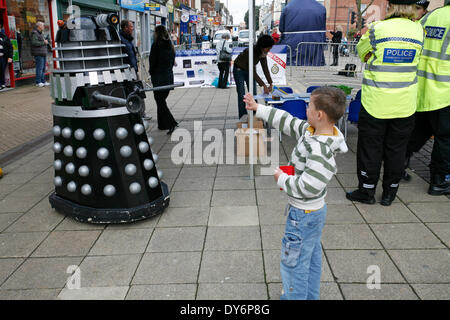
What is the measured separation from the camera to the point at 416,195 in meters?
4.66

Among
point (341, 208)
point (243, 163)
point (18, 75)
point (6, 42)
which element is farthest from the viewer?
point (18, 75)

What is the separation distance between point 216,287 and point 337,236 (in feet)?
4.33

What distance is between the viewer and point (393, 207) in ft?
14.3

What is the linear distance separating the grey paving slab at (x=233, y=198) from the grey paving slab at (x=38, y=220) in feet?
5.43

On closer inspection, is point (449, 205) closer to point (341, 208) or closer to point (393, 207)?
point (393, 207)

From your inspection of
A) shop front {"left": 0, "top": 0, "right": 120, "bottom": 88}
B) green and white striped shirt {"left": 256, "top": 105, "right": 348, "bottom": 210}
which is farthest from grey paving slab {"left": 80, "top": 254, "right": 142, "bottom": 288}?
shop front {"left": 0, "top": 0, "right": 120, "bottom": 88}

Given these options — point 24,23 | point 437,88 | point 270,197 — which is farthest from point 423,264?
point 24,23

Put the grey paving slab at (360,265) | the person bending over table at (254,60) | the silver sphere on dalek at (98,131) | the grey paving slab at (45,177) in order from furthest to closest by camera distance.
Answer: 1. the person bending over table at (254,60)
2. the grey paving slab at (45,177)
3. the silver sphere on dalek at (98,131)
4. the grey paving slab at (360,265)

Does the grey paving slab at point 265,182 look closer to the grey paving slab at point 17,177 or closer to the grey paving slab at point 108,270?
the grey paving slab at point 108,270

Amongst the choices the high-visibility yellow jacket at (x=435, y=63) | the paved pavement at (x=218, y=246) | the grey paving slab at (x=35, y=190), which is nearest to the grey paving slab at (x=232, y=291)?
the paved pavement at (x=218, y=246)

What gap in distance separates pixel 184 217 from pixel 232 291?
1401mm

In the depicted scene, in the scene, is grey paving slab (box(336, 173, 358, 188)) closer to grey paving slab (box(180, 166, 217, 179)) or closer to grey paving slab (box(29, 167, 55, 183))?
grey paving slab (box(180, 166, 217, 179))

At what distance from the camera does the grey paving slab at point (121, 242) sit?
3555mm
